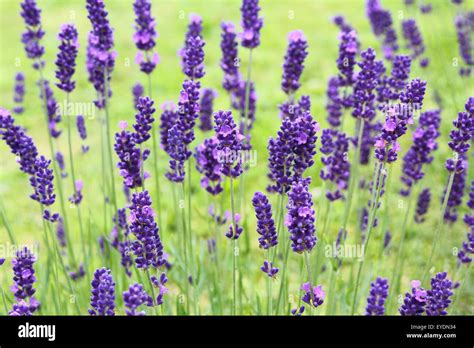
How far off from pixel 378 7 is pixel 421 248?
69.3 inches

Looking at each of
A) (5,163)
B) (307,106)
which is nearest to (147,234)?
(307,106)

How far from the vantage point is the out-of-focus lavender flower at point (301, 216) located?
6.72 feet

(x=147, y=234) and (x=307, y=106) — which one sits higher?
(x=307, y=106)

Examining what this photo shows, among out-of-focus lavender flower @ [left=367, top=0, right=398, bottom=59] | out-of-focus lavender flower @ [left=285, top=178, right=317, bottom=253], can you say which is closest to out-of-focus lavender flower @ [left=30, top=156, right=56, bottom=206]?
out-of-focus lavender flower @ [left=285, top=178, right=317, bottom=253]

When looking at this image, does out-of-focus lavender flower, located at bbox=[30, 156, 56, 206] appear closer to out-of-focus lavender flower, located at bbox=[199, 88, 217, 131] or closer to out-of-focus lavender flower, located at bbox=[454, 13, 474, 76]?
out-of-focus lavender flower, located at bbox=[199, 88, 217, 131]

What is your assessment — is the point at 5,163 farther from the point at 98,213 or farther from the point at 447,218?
the point at 447,218

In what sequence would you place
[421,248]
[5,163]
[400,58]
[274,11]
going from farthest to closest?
[274,11] → [5,163] → [421,248] → [400,58]

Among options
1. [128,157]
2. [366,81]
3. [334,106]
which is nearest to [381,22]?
[334,106]

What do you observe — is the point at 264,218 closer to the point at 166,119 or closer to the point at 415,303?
the point at 415,303

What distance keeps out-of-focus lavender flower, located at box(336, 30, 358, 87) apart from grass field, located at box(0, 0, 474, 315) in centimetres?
55

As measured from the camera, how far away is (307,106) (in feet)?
10.1

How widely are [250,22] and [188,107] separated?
102 cm

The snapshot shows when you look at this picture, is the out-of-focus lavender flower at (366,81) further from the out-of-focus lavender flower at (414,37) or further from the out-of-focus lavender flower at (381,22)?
the out-of-focus lavender flower at (414,37)

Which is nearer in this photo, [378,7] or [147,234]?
[147,234]
